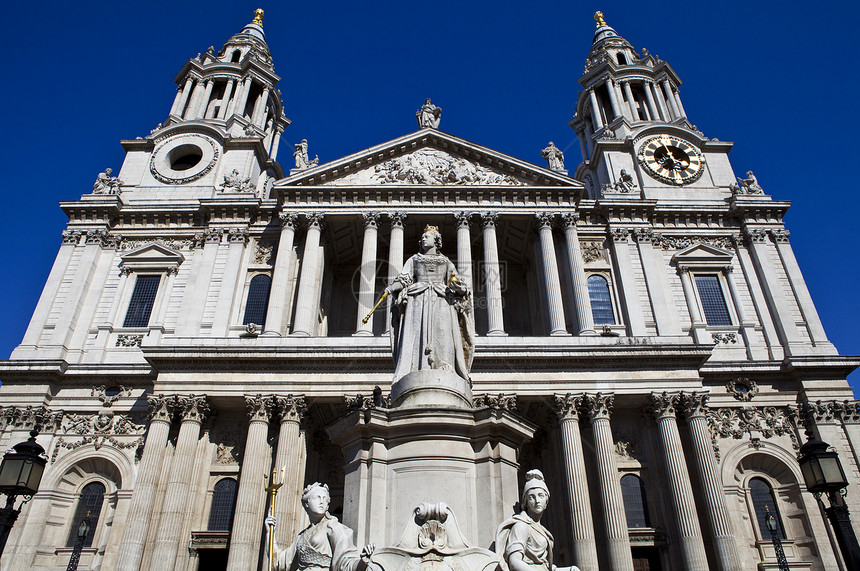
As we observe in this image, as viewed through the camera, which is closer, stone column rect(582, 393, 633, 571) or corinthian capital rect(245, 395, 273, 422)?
stone column rect(582, 393, 633, 571)

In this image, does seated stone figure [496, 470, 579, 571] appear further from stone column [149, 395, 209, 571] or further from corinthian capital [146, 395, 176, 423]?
corinthian capital [146, 395, 176, 423]

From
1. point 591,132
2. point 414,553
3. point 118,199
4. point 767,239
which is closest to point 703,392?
point 767,239

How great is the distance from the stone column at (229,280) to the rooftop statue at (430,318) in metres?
18.3

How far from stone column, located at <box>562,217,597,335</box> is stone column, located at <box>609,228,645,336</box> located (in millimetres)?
1717

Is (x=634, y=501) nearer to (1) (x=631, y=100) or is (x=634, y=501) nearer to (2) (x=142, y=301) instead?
(2) (x=142, y=301)

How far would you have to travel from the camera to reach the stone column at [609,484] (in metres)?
20.1

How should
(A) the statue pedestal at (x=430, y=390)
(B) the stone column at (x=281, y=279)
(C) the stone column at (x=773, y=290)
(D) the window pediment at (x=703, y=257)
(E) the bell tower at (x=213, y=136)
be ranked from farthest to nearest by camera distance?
(E) the bell tower at (x=213, y=136)
(D) the window pediment at (x=703, y=257)
(C) the stone column at (x=773, y=290)
(B) the stone column at (x=281, y=279)
(A) the statue pedestal at (x=430, y=390)

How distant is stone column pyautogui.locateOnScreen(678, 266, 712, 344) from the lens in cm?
2681

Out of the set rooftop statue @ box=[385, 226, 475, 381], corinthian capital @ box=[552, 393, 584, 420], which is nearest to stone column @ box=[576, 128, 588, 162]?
corinthian capital @ box=[552, 393, 584, 420]

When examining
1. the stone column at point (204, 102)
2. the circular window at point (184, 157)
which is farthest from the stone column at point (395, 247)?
the stone column at point (204, 102)

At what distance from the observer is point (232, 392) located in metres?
23.0

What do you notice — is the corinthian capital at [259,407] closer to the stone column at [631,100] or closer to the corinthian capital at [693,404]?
the corinthian capital at [693,404]

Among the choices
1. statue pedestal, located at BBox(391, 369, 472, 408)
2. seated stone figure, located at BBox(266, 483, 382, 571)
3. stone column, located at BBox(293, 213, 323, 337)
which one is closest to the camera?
seated stone figure, located at BBox(266, 483, 382, 571)

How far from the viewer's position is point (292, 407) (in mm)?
22594
